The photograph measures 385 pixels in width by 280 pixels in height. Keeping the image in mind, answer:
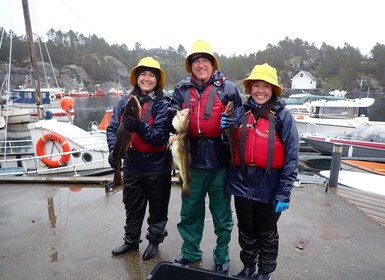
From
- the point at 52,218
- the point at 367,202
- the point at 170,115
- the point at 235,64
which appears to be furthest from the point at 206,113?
the point at 235,64

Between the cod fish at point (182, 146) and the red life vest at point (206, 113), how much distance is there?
0.12 metres

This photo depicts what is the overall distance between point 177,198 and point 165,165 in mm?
2045

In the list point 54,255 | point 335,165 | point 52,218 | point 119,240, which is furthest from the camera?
point 335,165

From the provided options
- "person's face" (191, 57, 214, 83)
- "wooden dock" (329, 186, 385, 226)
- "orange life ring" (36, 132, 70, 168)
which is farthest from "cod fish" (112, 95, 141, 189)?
"orange life ring" (36, 132, 70, 168)

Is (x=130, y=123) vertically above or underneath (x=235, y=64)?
underneath

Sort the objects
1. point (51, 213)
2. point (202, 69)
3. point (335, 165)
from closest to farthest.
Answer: point (202, 69)
point (51, 213)
point (335, 165)

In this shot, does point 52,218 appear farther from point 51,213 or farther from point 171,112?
point 171,112

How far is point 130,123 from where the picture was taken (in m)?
2.88

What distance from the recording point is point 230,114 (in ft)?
8.61

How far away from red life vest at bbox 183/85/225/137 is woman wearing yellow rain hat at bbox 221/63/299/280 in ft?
0.65

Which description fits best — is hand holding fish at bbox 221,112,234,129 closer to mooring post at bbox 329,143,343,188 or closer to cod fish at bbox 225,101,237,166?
cod fish at bbox 225,101,237,166

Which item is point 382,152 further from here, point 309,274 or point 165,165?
point 165,165

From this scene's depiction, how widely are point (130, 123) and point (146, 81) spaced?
605mm

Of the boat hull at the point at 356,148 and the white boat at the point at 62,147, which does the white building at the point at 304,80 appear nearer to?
the boat hull at the point at 356,148
